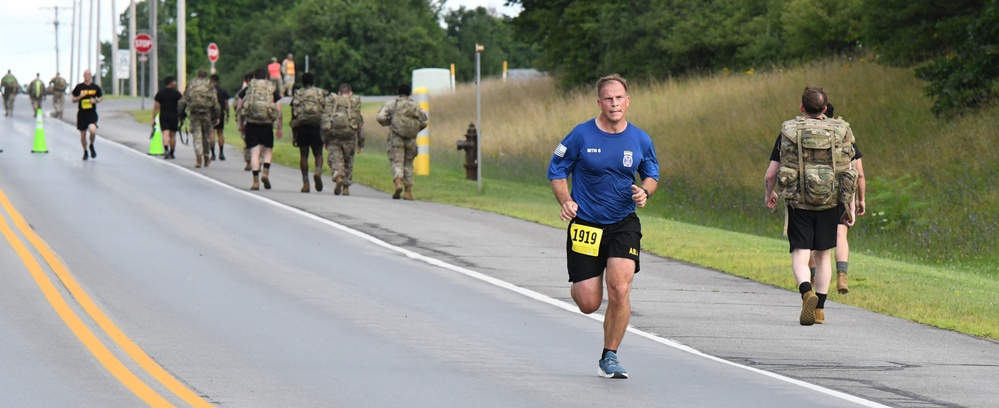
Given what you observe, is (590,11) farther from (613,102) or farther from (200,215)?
(613,102)

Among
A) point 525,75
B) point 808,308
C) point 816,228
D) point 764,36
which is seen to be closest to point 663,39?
point 764,36

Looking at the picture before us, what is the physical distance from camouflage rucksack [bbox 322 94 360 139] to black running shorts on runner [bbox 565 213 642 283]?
15194 mm

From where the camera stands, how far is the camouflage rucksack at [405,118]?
24.2 metres

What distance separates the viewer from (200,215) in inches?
814

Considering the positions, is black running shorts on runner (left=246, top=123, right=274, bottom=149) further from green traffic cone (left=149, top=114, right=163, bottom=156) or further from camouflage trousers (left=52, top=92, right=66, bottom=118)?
camouflage trousers (left=52, top=92, right=66, bottom=118)

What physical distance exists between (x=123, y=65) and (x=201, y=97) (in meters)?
49.6

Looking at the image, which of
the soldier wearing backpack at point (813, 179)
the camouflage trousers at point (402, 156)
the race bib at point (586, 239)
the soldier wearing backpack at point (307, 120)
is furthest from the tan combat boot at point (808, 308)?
the soldier wearing backpack at point (307, 120)

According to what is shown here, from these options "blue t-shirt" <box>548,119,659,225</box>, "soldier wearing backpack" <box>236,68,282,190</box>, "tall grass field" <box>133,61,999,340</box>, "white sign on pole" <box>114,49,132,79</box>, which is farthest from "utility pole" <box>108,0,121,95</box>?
"blue t-shirt" <box>548,119,659,225</box>

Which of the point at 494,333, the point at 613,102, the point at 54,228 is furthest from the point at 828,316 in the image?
the point at 54,228

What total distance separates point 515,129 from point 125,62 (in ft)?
144

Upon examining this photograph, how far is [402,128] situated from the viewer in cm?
2423

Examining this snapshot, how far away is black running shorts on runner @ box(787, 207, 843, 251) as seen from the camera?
12562mm

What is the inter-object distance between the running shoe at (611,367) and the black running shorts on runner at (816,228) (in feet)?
11.0

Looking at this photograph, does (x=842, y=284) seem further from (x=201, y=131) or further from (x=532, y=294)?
(x=201, y=131)
